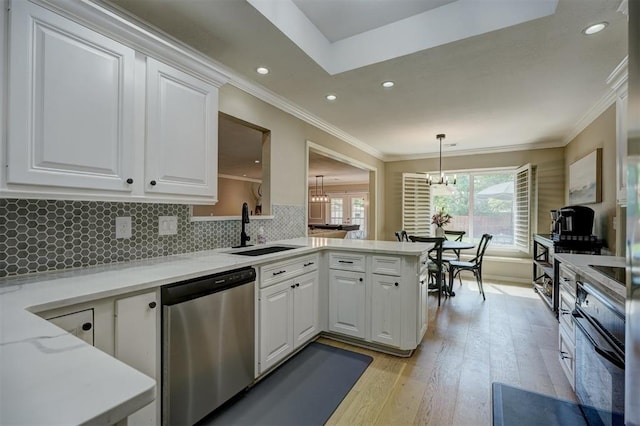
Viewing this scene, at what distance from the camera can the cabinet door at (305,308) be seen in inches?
97.4

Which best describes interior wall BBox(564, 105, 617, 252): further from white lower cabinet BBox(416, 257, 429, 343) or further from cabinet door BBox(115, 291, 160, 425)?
cabinet door BBox(115, 291, 160, 425)

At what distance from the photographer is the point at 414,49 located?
90.0 inches

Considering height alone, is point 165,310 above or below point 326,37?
below

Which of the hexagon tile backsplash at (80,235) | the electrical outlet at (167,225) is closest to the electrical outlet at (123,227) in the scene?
the hexagon tile backsplash at (80,235)

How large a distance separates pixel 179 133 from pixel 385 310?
2100 millimetres

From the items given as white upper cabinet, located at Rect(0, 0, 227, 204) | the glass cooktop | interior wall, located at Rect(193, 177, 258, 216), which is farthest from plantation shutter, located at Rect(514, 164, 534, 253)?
interior wall, located at Rect(193, 177, 258, 216)

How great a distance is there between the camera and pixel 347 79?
2.78 metres

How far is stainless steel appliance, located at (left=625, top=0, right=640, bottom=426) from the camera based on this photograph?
66 centimetres

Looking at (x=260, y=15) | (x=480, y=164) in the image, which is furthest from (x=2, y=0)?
(x=480, y=164)

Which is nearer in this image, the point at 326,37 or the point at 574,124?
the point at 326,37

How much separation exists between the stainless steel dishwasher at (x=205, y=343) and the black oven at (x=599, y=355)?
6.08ft

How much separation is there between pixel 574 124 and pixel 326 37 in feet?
12.4

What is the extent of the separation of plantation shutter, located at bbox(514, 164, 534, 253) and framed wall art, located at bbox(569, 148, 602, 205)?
1.89 feet

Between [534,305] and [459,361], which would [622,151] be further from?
[459,361]
